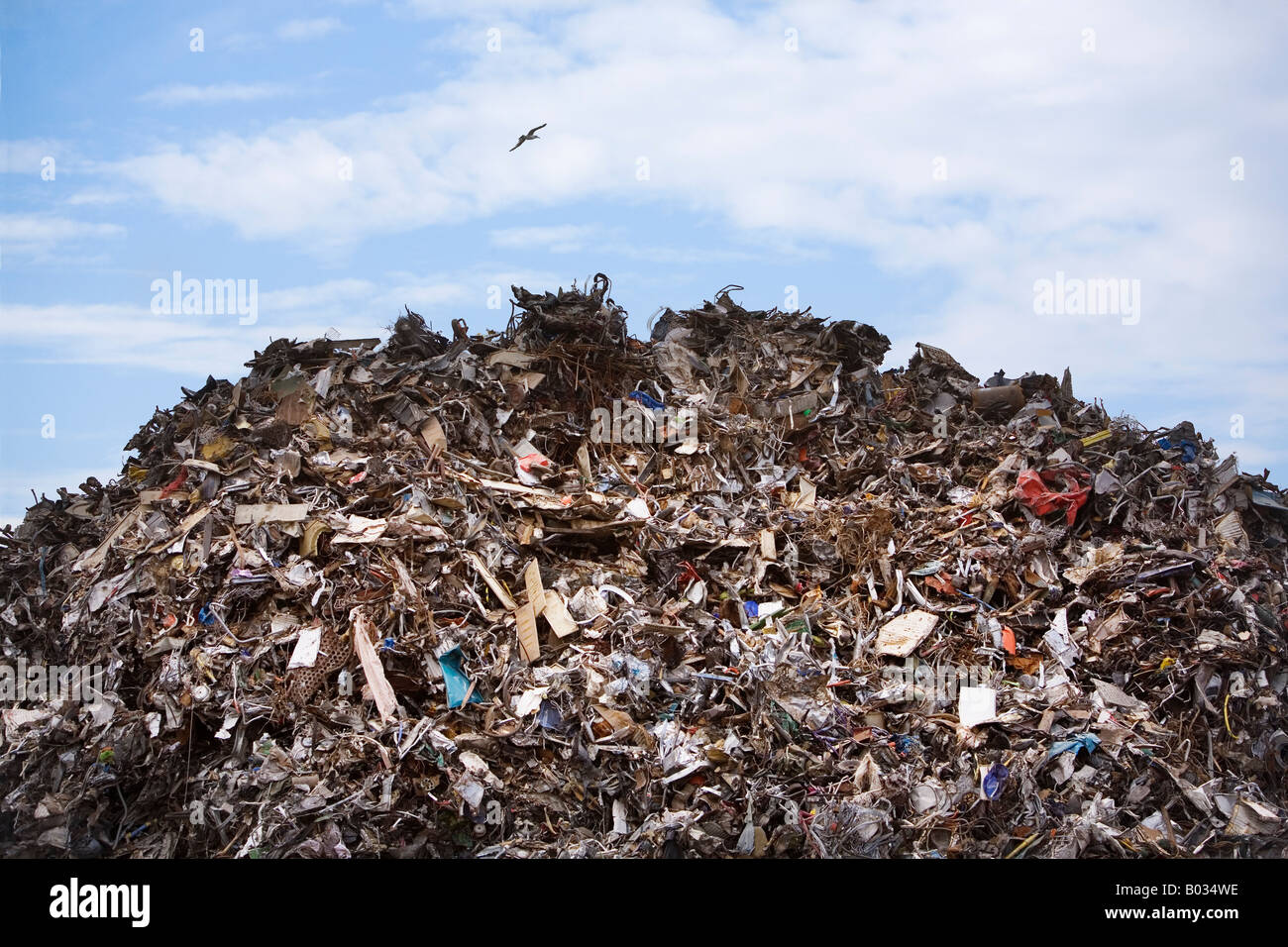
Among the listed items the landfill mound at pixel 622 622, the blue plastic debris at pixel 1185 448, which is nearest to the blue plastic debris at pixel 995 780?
the landfill mound at pixel 622 622

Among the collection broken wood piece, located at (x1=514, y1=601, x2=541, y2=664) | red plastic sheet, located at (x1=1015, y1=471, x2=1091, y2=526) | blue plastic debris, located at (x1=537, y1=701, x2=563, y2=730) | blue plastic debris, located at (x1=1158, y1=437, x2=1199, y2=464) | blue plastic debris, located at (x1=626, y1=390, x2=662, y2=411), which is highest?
blue plastic debris, located at (x1=626, y1=390, x2=662, y2=411)

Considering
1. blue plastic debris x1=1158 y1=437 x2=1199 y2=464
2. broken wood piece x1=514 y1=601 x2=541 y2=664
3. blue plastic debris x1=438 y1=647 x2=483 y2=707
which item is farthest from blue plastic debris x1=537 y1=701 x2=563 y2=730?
blue plastic debris x1=1158 y1=437 x2=1199 y2=464

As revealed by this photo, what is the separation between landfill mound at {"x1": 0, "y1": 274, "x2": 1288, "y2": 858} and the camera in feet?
24.0

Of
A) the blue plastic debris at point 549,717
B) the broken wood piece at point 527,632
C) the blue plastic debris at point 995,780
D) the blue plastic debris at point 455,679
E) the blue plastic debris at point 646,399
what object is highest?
the blue plastic debris at point 646,399

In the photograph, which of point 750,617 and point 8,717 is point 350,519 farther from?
point 750,617

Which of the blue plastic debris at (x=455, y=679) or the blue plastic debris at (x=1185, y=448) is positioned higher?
the blue plastic debris at (x=1185, y=448)

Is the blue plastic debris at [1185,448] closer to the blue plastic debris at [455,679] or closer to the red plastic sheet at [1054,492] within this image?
the red plastic sheet at [1054,492]

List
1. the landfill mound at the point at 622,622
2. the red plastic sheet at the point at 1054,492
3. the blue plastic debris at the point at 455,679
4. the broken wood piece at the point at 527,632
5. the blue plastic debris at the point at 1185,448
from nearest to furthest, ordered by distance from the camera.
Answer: the landfill mound at the point at 622,622 → the blue plastic debris at the point at 455,679 → the broken wood piece at the point at 527,632 → the red plastic sheet at the point at 1054,492 → the blue plastic debris at the point at 1185,448

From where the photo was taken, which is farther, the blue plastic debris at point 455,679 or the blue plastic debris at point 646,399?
the blue plastic debris at point 646,399

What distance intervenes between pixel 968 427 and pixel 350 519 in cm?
768

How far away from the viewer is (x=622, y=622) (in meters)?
8.64

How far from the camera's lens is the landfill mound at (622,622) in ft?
24.0

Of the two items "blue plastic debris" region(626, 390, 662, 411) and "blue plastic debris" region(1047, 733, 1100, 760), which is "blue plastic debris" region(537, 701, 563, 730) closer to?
"blue plastic debris" region(1047, 733, 1100, 760)

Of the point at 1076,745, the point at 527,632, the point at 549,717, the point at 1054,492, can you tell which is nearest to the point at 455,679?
the point at 527,632
